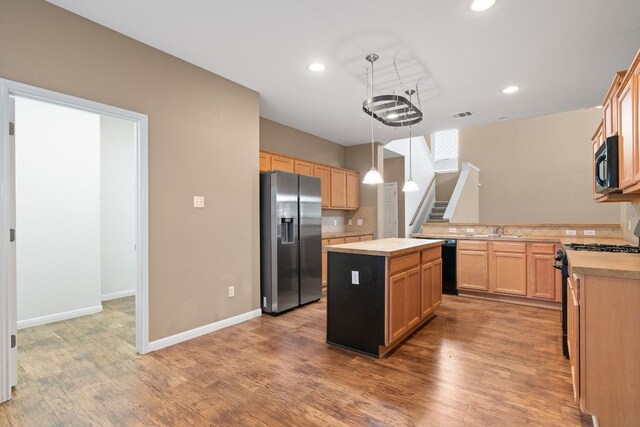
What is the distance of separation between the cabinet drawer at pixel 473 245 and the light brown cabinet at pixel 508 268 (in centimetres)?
12

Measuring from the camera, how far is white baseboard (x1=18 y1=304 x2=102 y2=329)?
11.4 feet

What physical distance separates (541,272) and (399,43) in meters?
3.48

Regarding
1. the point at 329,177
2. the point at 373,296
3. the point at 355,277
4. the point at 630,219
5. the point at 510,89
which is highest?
the point at 510,89

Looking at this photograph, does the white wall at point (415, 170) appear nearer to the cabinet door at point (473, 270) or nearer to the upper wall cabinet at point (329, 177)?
Answer: the upper wall cabinet at point (329, 177)

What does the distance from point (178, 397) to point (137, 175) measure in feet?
5.97

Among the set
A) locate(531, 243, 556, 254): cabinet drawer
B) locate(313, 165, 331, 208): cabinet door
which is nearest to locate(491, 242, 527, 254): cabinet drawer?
locate(531, 243, 556, 254): cabinet drawer

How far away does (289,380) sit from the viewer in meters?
2.35

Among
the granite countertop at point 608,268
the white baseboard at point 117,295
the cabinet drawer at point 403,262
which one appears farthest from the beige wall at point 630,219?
the white baseboard at point 117,295

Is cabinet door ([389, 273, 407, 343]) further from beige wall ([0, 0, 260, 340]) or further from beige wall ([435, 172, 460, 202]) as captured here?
beige wall ([435, 172, 460, 202])

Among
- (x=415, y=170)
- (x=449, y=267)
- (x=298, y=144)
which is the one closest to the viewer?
(x=449, y=267)

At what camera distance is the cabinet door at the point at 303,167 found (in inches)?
198

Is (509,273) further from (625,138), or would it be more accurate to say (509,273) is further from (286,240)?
(286,240)

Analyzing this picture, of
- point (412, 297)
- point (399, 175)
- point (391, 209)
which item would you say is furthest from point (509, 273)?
point (399, 175)

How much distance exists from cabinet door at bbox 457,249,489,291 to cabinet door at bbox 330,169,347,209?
7.37 ft
